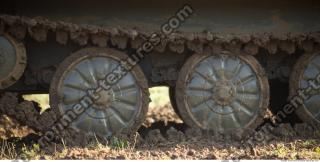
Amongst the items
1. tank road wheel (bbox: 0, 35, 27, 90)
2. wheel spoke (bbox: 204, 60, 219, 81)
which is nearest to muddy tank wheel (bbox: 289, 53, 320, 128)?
wheel spoke (bbox: 204, 60, 219, 81)

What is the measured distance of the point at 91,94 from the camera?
6961 millimetres

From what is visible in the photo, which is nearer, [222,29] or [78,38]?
[78,38]

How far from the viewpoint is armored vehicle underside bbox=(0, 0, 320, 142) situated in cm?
682

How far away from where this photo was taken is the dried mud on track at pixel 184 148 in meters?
6.22

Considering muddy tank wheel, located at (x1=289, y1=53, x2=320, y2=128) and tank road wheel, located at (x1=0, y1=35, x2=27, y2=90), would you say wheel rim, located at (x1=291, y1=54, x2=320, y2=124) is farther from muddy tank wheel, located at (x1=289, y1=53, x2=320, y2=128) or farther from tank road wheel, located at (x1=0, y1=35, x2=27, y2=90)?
tank road wheel, located at (x1=0, y1=35, x2=27, y2=90)

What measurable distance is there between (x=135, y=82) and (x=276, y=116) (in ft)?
6.83

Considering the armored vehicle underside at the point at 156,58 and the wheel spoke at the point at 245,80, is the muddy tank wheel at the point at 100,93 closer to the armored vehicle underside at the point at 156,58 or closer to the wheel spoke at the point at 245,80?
the armored vehicle underside at the point at 156,58

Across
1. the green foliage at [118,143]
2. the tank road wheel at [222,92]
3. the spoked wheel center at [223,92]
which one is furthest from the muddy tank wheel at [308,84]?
the green foliage at [118,143]

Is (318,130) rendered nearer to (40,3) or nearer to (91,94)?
(91,94)

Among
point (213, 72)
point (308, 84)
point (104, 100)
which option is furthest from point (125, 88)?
point (308, 84)

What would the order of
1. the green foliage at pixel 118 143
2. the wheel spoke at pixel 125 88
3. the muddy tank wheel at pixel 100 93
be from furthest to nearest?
the wheel spoke at pixel 125 88 → the muddy tank wheel at pixel 100 93 → the green foliage at pixel 118 143

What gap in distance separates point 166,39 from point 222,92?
3.00 ft

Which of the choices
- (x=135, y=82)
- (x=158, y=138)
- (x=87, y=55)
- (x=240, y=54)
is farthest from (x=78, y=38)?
(x=240, y=54)

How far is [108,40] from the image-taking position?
697cm
